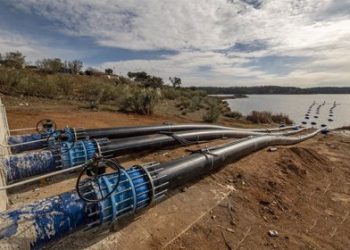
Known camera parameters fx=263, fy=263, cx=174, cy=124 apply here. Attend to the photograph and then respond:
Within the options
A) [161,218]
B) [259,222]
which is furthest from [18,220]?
[259,222]

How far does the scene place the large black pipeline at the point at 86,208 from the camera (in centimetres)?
234

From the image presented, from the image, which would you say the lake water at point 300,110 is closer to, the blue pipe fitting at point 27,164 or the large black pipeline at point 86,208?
the large black pipeline at point 86,208

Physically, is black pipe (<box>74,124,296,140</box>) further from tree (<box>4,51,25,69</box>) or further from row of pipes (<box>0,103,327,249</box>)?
tree (<box>4,51,25,69</box>)

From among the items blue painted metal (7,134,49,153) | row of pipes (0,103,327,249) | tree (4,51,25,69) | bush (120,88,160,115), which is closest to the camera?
row of pipes (0,103,327,249)

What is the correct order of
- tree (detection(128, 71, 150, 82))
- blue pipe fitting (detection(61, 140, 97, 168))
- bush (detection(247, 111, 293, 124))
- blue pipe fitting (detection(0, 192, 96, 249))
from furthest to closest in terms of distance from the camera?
tree (detection(128, 71, 150, 82)), bush (detection(247, 111, 293, 124)), blue pipe fitting (detection(61, 140, 97, 168)), blue pipe fitting (detection(0, 192, 96, 249))

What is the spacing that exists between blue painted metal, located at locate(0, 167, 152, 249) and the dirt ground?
1.24 ft

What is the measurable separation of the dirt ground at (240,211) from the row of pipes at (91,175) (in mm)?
254

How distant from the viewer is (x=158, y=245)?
300 cm

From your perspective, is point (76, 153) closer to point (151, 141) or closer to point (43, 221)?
point (151, 141)

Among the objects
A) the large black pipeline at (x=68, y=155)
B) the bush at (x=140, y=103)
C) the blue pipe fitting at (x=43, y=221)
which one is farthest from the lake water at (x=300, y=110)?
the blue pipe fitting at (x=43, y=221)

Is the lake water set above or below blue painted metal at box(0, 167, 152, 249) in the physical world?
below

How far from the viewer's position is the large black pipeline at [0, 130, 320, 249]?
2340 millimetres

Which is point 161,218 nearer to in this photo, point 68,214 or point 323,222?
point 68,214

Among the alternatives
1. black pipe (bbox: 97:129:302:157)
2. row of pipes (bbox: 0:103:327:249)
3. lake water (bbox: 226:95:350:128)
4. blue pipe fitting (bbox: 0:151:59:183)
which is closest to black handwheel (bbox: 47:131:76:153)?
row of pipes (bbox: 0:103:327:249)
